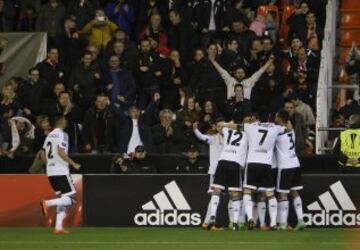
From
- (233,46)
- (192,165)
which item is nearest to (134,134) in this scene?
(192,165)

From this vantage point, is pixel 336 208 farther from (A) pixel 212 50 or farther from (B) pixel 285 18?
(B) pixel 285 18

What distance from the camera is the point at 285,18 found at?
26.0 m

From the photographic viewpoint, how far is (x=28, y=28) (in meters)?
27.4

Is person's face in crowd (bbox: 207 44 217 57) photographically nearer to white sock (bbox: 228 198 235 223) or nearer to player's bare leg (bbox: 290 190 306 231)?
white sock (bbox: 228 198 235 223)

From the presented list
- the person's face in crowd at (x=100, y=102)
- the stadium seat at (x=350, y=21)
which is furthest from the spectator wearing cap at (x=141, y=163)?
the stadium seat at (x=350, y=21)

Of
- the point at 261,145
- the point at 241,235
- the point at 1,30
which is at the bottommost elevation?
the point at 241,235

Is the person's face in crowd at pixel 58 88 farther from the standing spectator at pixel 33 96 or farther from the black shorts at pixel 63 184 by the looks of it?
the black shorts at pixel 63 184

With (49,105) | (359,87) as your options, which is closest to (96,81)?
(49,105)

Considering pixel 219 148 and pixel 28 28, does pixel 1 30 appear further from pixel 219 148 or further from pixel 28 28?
pixel 219 148

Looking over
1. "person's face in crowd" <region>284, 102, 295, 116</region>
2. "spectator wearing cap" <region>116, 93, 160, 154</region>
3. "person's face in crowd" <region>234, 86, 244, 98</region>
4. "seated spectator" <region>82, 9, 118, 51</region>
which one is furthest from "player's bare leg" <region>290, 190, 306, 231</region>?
"seated spectator" <region>82, 9, 118, 51</region>

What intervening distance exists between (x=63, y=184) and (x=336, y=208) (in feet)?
15.7

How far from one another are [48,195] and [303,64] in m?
5.80

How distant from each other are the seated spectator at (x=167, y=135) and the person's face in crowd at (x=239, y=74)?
156cm

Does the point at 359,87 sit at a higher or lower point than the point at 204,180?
higher
